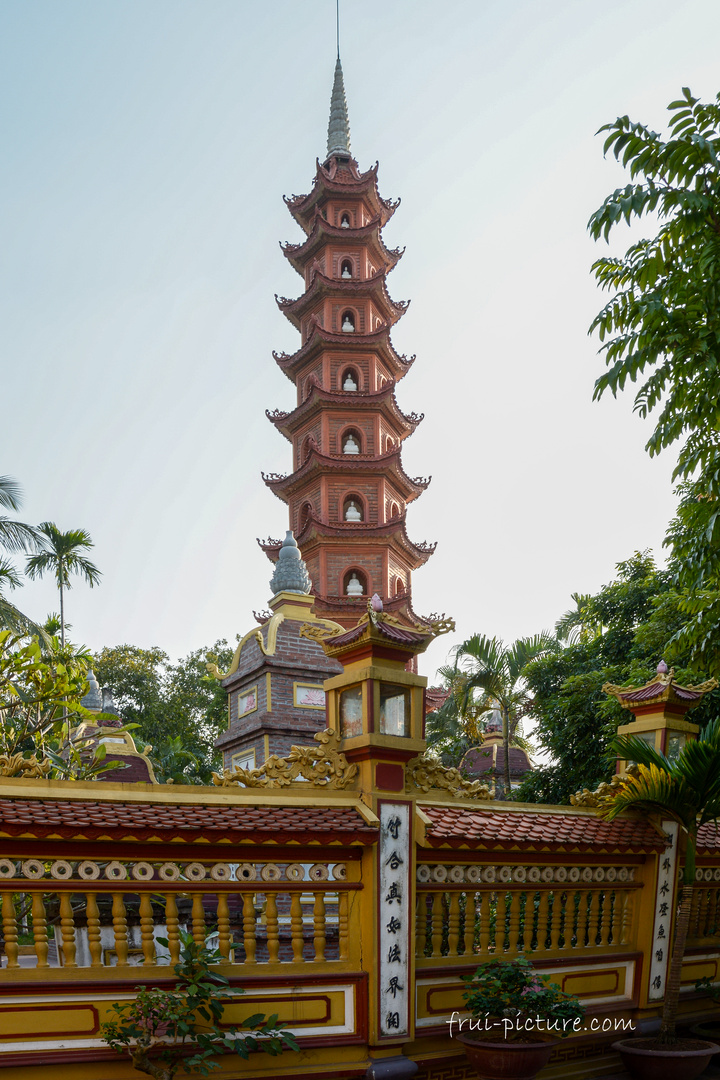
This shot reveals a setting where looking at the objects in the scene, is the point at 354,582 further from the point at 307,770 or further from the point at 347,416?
the point at 307,770

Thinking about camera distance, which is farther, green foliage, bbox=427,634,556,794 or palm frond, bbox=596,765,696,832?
green foliage, bbox=427,634,556,794

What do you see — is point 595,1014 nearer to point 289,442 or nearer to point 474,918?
point 474,918

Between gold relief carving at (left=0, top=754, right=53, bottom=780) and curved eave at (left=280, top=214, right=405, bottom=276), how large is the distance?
83.1ft

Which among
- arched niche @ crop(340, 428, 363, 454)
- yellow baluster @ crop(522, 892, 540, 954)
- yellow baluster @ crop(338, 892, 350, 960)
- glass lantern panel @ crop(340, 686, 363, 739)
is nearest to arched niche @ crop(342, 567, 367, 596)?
arched niche @ crop(340, 428, 363, 454)

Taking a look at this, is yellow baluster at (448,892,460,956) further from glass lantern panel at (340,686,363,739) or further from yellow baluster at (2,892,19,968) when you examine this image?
yellow baluster at (2,892,19,968)

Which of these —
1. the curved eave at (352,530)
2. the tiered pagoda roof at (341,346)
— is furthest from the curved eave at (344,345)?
the curved eave at (352,530)

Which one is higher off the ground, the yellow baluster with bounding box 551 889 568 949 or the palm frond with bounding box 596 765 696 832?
the palm frond with bounding box 596 765 696 832

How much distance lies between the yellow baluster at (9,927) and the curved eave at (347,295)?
24.4m

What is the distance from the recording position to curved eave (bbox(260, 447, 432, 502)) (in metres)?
25.8

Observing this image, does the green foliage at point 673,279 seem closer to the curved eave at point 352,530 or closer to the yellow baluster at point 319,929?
the yellow baluster at point 319,929

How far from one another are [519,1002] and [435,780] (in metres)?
1.52

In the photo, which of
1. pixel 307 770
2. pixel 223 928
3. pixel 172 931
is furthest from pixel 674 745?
pixel 172 931

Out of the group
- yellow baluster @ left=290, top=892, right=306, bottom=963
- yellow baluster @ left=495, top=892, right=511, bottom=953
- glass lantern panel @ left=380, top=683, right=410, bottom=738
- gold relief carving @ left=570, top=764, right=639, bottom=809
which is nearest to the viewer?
yellow baluster @ left=290, top=892, right=306, bottom=963

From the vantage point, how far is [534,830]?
6977 millimetres
